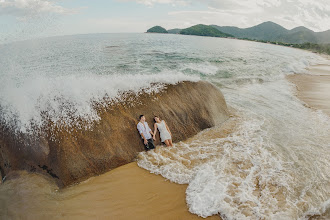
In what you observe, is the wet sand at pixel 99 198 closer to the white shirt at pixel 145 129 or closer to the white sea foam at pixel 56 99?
the white shirt at pixel 145 129

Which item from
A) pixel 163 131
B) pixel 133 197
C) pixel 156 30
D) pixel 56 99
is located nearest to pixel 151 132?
pixel 163 131

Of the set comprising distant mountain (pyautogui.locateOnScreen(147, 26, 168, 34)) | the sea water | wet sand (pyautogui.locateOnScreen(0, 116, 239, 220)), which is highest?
distant mountain (pyautogui.locateOnScreen(147, 26, 168, 34))

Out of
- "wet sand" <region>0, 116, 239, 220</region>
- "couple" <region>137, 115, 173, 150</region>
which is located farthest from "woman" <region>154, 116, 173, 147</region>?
"wet sand" <region>0, 116, 239, 220</region>

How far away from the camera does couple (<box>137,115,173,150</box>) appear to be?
5.56m

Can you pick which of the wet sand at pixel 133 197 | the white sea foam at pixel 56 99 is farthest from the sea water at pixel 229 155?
the wet sand at pixel 133 197

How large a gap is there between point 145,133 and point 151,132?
8.7 inches

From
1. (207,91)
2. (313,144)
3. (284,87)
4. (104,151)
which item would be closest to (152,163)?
(104,151)

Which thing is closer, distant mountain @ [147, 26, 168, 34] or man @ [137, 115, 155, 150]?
man @ [137, 115, 155, 150]

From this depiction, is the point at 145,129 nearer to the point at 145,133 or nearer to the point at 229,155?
the point at 145,133

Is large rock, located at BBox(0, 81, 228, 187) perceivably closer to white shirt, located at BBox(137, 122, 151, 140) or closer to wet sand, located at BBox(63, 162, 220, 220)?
white shirt, located at BBox(137, 122, 151, 140)

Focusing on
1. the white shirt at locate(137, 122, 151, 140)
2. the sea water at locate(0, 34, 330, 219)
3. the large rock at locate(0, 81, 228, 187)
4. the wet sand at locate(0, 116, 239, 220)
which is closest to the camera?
the wet sand at locate(0, 116, 239, 220)

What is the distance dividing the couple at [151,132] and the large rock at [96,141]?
0.58 feet

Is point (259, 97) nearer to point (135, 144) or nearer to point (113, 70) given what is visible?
point (135, 144)

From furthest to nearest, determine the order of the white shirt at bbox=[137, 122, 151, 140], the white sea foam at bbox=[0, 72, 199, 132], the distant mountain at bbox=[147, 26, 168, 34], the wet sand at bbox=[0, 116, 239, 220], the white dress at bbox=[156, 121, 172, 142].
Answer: the distant mountain at bbox=[147, 26, 168, 34], the white dress at bbox=[156, 121, 172, 142], the white shirt at bbox=[137, 122, 151, 140], the white sea foam at bbox=[0, 72, 199, 132], the wet sand at bbox=[0, 116, 239, 220]
